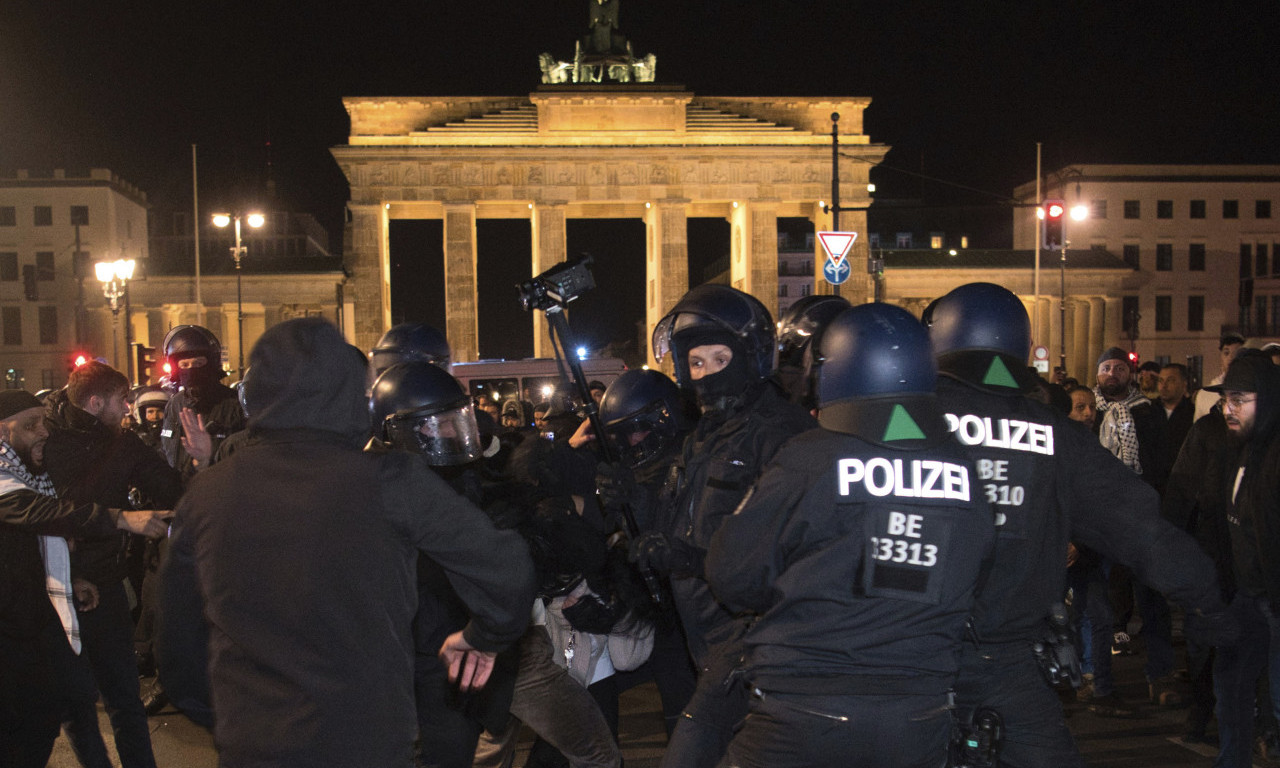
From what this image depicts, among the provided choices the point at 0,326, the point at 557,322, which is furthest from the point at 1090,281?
the point at 0,326

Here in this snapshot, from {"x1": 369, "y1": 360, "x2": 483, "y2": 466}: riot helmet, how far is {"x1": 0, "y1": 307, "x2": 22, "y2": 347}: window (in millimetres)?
73285

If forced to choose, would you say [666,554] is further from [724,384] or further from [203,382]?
[203,382]

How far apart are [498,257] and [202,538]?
206 feet

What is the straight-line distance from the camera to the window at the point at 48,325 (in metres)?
66.9

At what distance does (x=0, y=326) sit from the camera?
67688 millimetres

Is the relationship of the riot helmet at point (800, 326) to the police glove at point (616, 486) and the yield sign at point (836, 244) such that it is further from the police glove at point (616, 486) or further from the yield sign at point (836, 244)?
the yield sign at point (836, 244)

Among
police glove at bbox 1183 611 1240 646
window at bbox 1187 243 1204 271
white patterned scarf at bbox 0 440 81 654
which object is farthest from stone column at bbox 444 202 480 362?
window at bbox 1187 243 1204 271

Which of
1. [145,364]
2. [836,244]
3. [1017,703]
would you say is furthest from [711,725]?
[145,364]

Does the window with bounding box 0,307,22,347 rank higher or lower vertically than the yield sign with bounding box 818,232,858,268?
lower

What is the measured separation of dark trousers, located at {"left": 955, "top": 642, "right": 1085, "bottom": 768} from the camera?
309cm

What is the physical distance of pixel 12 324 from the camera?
67500mm

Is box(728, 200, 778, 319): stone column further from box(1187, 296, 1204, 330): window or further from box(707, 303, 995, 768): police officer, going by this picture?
box(707, 303, 995, 768): police officer

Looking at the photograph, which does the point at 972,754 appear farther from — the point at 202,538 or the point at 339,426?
the point at 202,538

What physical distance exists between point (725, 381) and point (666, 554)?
777 millimetres
